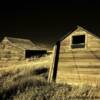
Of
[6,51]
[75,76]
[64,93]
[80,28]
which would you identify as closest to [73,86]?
[75,76]

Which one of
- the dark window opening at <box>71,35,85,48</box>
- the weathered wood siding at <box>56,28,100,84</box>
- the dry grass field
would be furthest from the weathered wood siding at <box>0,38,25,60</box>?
the dry grass field

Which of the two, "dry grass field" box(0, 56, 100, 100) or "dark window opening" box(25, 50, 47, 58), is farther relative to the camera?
"dark window opening" box(25, 50, 47, 58)

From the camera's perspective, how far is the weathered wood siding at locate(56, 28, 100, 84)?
18.5 m

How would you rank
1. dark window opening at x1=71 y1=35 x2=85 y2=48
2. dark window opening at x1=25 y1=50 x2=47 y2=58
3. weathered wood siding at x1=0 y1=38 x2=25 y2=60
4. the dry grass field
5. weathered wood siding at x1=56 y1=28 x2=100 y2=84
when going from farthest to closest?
dark window opening at x1=25 y1=50 x2=47 y2=58 → weathered wood siding at x1=0 y1=38 x2=25 y2=60 → dark window opening at x1=71 y1=35 x2=85 y2=48 → weathered wood siding at x1=56 y1=28 x2=100 y2=84 → the dry grass field

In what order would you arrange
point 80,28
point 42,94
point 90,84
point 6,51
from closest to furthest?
point 42,94, point 90,84, point 80,28, point 6,51

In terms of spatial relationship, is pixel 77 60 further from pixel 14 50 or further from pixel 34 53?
pixel 34 53

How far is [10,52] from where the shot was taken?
34.8 metres

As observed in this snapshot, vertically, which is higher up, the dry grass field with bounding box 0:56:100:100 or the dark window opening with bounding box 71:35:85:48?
the dark window opening with bounding box 71:35:85:48

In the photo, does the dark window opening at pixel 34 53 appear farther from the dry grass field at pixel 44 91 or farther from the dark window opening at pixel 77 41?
the dry grass field at pixel 44 91

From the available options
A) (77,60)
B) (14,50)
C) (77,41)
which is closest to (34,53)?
(14,50)

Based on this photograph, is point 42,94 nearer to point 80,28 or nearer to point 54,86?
point 54,86

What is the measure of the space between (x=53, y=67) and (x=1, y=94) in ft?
16.5

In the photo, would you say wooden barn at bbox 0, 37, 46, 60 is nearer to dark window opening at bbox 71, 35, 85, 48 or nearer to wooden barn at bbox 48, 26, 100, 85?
dark window opening at bbox 71, 35, 85, 48

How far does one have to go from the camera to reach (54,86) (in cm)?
1852
